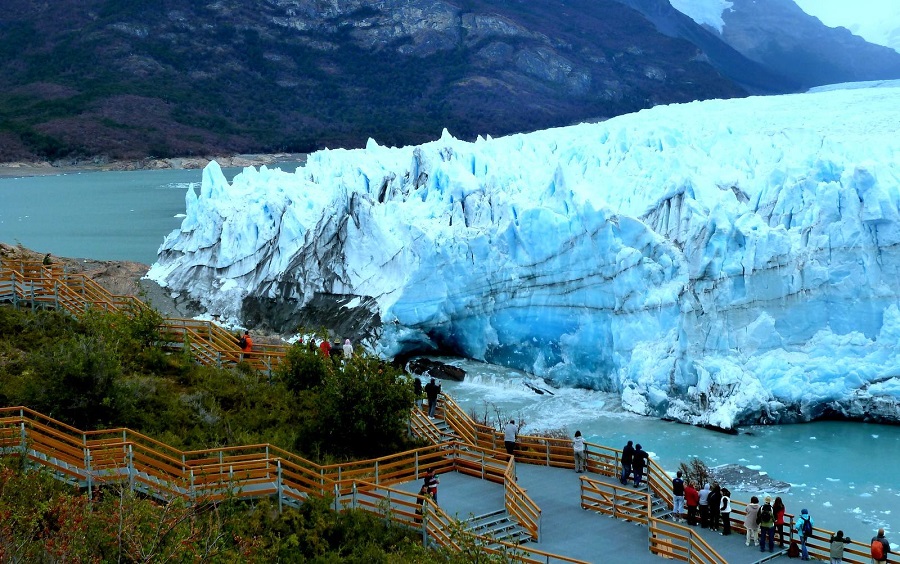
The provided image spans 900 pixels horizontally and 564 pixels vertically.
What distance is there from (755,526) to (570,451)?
2674mm

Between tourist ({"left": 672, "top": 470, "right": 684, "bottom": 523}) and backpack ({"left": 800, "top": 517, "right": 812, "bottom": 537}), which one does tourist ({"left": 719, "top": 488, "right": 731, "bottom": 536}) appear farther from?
backpack ({"left": 800, "top": 517, "right": 812, "bottom": 537})

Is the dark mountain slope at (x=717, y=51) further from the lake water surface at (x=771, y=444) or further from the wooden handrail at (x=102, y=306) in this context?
the wooden handrail at (x=102, y=306)

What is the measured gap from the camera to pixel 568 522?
37.0ft

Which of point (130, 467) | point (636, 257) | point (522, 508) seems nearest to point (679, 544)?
point (522, 508)

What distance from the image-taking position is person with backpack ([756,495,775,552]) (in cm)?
1075

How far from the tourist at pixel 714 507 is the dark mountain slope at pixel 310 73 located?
80.8m

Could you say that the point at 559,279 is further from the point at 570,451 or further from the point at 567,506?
the point at 567,506

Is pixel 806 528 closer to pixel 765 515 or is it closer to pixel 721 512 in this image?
pixel 765 515

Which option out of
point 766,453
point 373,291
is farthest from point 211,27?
point 766,453

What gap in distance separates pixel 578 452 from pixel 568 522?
147 cm

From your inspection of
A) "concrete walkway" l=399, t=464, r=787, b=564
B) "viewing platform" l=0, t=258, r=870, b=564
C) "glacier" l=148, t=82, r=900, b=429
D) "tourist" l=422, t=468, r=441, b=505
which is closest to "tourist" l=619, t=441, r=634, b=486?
"viewing platform" l=0, t=258, r=870, b=564

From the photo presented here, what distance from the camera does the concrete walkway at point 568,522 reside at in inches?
417

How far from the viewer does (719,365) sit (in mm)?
17938

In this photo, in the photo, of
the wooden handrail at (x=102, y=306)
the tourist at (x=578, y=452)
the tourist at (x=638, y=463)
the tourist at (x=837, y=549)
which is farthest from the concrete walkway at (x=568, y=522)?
the wooden handrail at (x=102, y=306)
